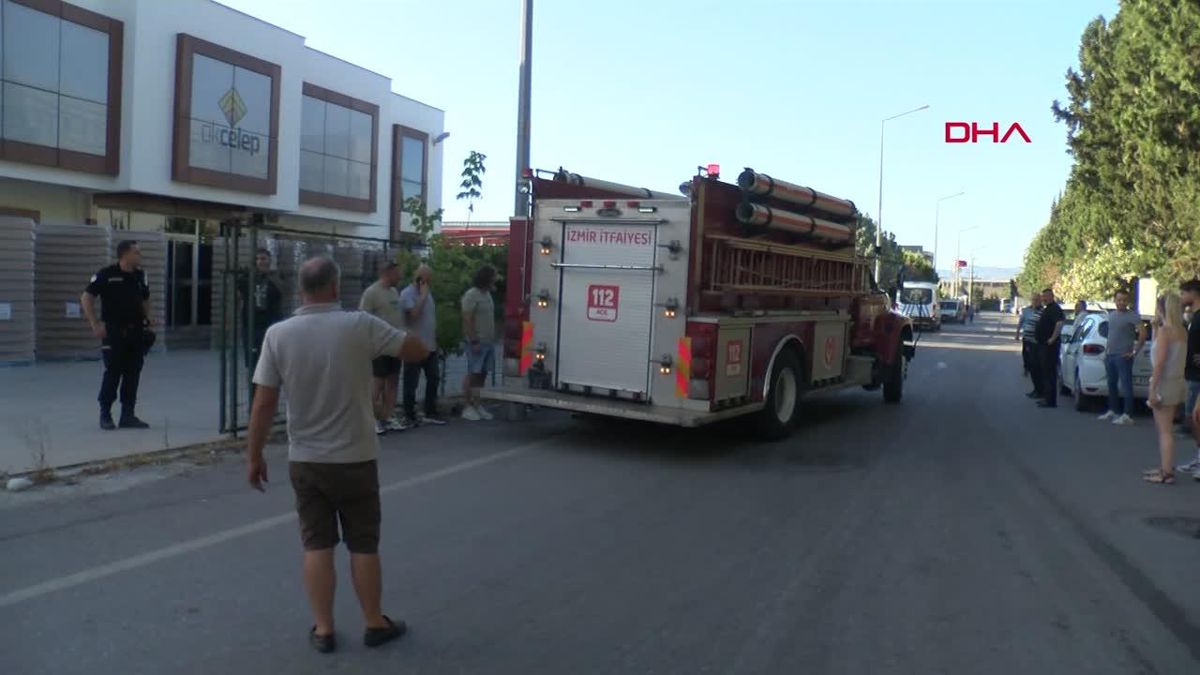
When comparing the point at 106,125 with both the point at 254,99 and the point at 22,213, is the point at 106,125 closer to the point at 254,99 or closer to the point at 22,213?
the point at 22,213

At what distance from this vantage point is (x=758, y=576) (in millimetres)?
6387

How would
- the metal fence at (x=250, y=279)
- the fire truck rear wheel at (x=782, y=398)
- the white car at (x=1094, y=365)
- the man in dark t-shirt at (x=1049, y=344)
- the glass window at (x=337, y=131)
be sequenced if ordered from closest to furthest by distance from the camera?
1. the metal fence at (x=250, y=279)
2. the fire truck rear wheel at (x=782, y=398)
3. the white car at (x=1094, y=365)
4. the man in dark t-shirt at (x=1049, y=344)
5. the glass window at (x=337, y=131)

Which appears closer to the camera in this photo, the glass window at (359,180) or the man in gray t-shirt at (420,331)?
the man in gray t-shirt at (420,331)

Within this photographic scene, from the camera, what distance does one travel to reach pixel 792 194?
470 inches

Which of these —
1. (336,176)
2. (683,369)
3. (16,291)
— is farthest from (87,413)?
(336,176)

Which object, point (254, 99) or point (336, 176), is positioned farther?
point (336, 176)

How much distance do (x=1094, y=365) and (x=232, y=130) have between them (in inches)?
767

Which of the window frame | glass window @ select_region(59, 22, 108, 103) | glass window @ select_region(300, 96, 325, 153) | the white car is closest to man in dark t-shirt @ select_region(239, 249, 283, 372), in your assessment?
the white car

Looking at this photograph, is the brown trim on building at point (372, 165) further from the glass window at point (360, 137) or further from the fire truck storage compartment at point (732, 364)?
the fire truck storage compartment at point (732, 364)

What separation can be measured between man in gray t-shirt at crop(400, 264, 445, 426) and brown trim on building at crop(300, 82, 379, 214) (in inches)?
723

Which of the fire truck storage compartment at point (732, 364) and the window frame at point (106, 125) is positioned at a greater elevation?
the window frame at point (106, 125)

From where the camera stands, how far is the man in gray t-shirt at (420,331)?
11.5 m

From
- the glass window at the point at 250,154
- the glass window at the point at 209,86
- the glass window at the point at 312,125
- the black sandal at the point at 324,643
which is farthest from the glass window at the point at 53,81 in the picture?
the black sandal at the point at 324,643

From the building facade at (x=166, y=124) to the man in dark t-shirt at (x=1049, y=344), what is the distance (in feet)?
38.2
